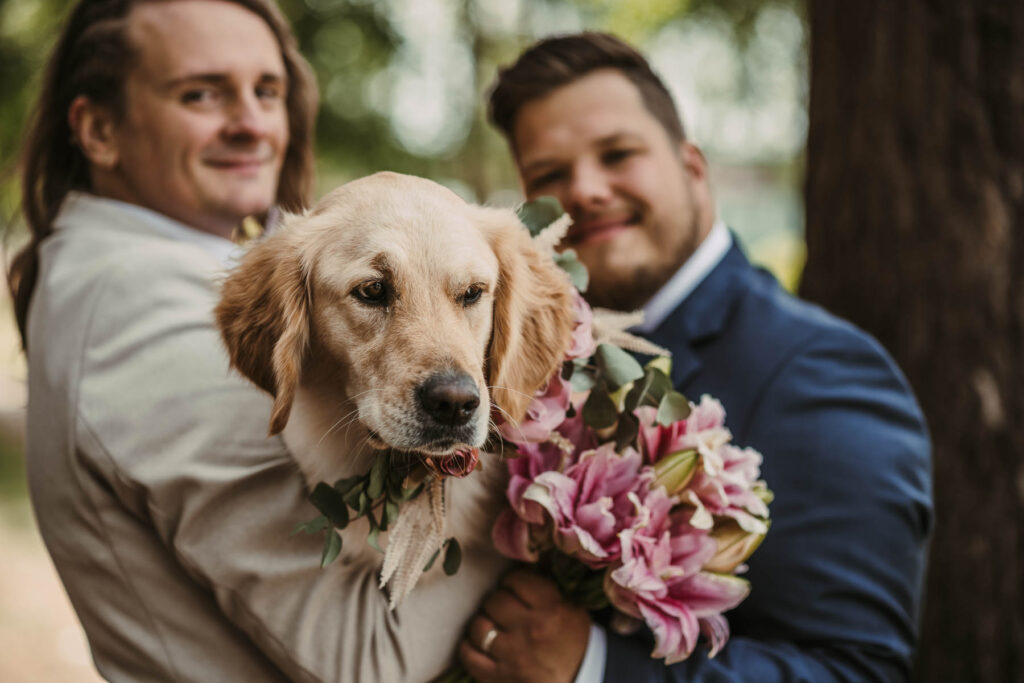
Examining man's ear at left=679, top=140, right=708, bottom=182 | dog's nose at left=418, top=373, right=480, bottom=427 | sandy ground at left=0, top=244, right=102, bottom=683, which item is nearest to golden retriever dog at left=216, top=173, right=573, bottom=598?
dog's nose at left=418, top=373, right=480, bottom=427

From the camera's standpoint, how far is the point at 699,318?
2.53 m

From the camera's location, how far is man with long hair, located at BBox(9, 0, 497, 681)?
71.6 inches

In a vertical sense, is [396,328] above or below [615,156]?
below

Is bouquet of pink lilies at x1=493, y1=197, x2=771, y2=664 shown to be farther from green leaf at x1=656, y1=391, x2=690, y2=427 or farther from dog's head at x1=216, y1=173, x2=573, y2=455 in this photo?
dog's head at x1=216, y1=173, x2=573, y2=455

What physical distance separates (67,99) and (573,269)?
1.88 metres

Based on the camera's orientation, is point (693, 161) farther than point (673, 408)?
Yes

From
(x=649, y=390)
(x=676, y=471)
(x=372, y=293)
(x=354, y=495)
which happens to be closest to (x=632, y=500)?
(x=676, y=471)

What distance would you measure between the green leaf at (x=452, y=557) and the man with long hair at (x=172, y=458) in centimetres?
10

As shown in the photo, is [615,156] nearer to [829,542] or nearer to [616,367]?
[616,367]

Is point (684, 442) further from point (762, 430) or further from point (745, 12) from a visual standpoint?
point (745, 12)

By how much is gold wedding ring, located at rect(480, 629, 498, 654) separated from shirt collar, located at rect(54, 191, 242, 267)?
4.18 feet

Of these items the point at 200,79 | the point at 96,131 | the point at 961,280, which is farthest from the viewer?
the point at 961,280

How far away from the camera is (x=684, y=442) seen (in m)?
1.99

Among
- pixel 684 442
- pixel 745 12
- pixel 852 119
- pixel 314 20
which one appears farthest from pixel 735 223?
pixel 684 442
